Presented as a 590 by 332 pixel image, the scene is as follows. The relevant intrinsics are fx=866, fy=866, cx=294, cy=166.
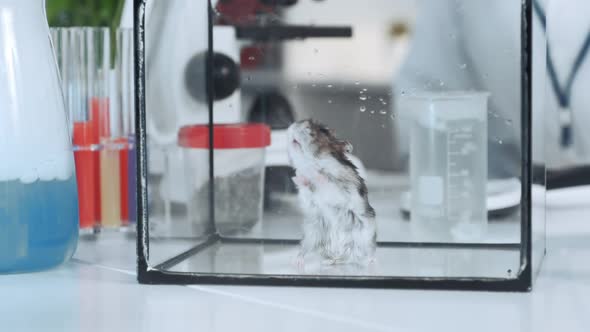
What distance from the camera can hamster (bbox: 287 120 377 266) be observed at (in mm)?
789

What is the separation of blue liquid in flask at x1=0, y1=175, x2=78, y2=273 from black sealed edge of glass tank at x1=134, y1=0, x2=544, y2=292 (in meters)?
0.11

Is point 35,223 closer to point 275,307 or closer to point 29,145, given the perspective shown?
point 29,145

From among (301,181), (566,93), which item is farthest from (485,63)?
(566,93)

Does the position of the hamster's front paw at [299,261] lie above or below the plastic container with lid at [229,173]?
below

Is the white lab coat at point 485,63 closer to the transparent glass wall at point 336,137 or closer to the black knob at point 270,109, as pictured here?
the transparent glass wall at point 336,137

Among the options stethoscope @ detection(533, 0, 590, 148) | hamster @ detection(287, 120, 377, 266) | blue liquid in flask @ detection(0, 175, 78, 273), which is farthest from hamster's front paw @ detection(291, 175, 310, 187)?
stethoscope @ detection(533, 0, 590, 148)

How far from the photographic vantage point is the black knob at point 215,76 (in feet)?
3.06

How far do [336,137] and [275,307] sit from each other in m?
0.18

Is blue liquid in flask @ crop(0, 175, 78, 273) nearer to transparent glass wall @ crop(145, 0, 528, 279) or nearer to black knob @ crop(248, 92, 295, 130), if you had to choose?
transparent glass wall @ crop(145, 0, 528, 279)

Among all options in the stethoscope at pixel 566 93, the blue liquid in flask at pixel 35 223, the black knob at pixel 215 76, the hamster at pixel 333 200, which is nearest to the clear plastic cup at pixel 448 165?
the hamster at pixel 333 200

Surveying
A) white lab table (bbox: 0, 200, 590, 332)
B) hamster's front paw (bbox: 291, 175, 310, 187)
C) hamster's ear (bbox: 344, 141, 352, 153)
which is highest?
hamster's ear (bbox: 344, 141, 352, 153)

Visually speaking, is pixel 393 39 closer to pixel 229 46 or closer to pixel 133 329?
pixel 229 46

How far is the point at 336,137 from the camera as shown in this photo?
796 millimetres

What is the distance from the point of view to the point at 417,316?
2.21ft
